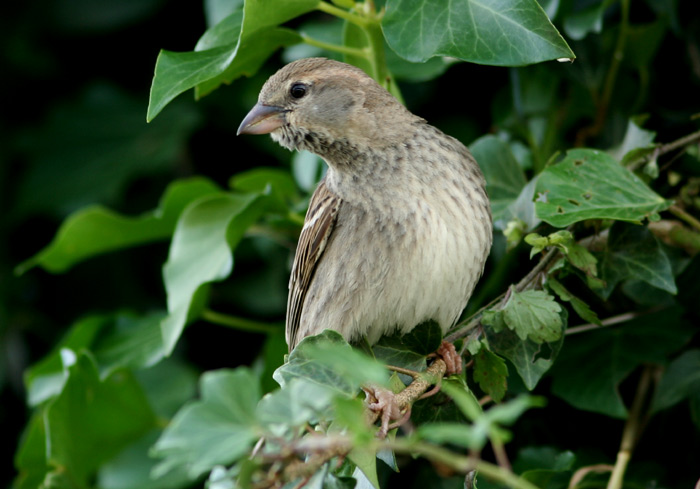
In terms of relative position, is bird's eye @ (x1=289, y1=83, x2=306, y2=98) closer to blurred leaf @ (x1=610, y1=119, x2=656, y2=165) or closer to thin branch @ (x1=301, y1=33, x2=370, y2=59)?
thin branch @ (x1=301, y1=33, x2=370, y2=59)

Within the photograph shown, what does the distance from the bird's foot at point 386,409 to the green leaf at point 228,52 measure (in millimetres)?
814

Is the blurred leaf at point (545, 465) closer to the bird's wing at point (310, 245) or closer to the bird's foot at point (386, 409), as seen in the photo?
the bird's foot at point (386, 409)

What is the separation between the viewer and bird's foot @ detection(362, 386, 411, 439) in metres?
1.71

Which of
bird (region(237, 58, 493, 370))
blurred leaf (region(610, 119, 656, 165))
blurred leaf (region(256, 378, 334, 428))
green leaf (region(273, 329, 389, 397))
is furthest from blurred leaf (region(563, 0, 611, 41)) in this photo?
blurred leaf (region(256, 378, 334, 428))

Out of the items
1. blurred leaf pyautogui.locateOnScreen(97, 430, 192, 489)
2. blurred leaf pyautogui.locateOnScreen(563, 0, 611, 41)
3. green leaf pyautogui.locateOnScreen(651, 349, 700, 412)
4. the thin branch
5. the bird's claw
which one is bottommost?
blurred leaf pyautogui.locateOnScreen(97, 430, 192, 489)

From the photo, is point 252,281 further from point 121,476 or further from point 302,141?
point 302,141

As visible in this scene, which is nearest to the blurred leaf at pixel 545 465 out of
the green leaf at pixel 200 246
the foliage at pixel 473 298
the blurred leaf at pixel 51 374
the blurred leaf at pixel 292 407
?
the foliage at pixel 473 298

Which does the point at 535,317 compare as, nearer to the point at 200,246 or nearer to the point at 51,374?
the point at 200,246

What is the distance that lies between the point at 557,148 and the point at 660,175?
449mm

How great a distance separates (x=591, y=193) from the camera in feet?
6.80

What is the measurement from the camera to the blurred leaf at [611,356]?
7.51 feet

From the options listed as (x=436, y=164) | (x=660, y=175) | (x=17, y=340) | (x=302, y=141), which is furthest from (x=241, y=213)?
(x=17, y=340)

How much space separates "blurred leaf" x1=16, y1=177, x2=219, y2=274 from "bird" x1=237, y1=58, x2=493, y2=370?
59cm

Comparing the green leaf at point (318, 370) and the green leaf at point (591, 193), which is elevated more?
the green leaf at point (591, 193)
